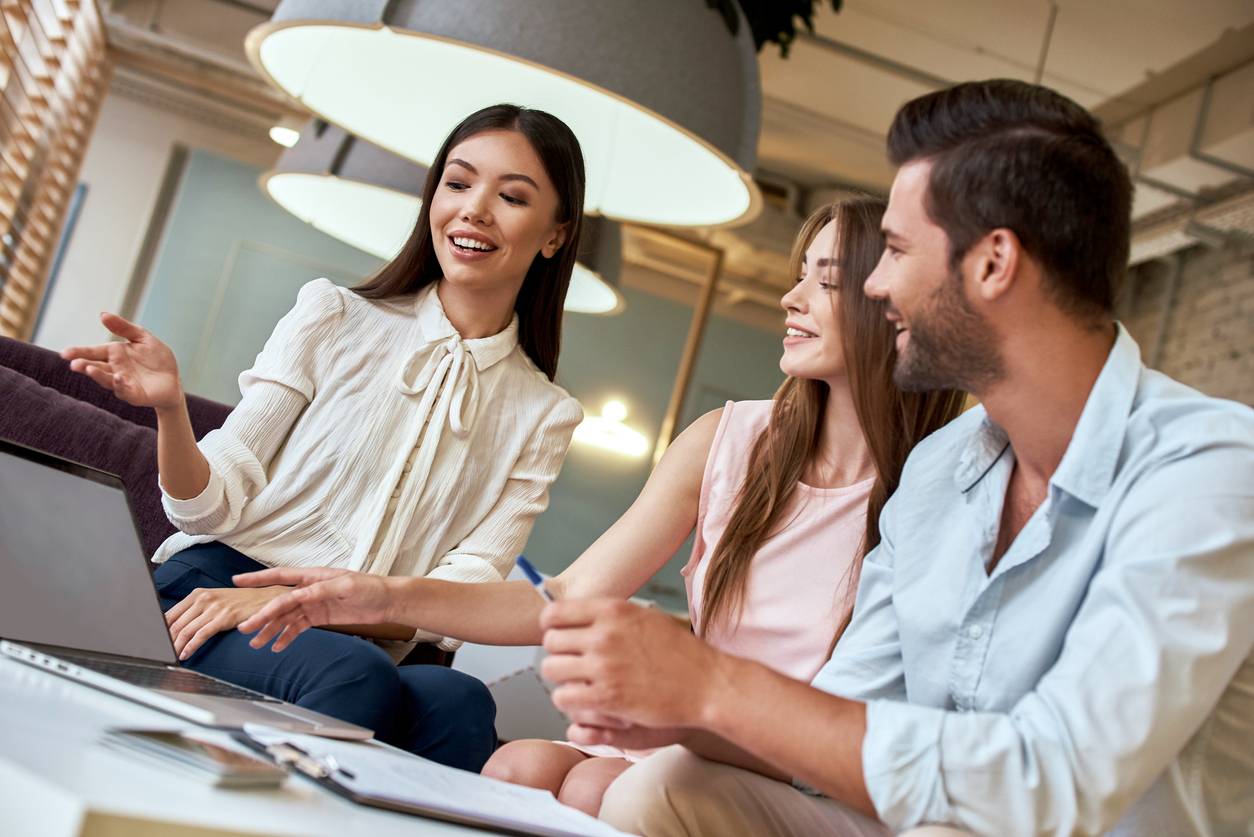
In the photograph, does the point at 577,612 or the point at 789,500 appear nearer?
the point at 577,612

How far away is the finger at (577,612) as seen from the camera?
0.92 metres

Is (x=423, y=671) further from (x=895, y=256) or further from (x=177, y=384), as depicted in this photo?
(x=895, y=256)

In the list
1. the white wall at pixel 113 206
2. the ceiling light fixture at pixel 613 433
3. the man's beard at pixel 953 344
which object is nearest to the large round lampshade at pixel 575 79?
the man's beard at pixel 953 344

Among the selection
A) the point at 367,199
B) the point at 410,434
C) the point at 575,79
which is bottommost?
the point at 410,434

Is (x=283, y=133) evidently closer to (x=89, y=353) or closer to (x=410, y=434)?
(x=410, y=434)

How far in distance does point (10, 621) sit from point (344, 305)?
3.32 ft

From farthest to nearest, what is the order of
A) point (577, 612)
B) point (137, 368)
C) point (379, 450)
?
point (379, 450) → point (137, 368) → point (577, 612)

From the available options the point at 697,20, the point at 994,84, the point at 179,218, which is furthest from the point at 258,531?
the point at 179,218

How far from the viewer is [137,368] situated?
5.20ft

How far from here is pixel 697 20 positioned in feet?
6.50

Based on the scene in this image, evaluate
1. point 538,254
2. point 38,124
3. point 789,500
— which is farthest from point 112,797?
point 38,124

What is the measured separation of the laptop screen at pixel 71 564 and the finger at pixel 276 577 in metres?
0.10

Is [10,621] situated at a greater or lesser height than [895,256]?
lesser

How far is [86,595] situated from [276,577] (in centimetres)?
18
